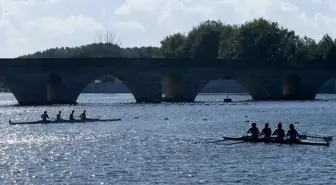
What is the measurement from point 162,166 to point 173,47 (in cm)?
13995

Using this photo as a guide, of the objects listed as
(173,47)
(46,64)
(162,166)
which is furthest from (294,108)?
(173,47)

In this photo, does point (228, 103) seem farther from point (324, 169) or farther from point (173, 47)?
point (324, 169)

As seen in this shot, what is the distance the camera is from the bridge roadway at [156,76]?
119375 millimetres

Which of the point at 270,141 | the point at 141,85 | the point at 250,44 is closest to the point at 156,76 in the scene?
the point at 141,85

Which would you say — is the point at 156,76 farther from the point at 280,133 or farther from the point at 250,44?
the point at 280,133

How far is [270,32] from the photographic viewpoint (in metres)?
166

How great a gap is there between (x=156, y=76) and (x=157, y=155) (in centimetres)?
6992

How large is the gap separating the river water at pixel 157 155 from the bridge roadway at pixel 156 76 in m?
26.9

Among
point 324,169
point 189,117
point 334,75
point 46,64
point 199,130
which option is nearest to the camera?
point 324,169

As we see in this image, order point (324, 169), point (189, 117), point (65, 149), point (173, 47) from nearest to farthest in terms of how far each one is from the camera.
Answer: point (324, 169) < point (65, 149) < point (189, 117) < point (173, 47)

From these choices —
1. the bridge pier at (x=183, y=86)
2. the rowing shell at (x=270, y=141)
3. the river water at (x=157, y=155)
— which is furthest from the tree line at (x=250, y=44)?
the rowing shell at (x=270, y=141)

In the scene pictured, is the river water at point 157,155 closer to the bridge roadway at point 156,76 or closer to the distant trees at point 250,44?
the bridge roadway at point 156,76

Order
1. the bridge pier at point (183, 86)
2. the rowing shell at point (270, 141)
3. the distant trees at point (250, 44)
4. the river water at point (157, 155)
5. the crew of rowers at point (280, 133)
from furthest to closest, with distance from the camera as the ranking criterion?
the distant trees at point (250, 44) < the bridge pier at point (183, 86) < the crew of rowers at point (280, 133) < the rowing shell at point (270, 141) < the river water at point (157, 155)

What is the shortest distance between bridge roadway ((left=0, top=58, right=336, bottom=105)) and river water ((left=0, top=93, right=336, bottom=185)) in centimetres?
2687
